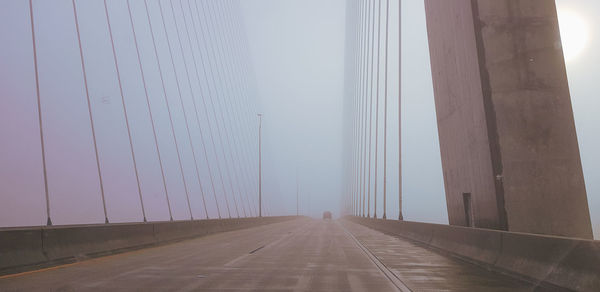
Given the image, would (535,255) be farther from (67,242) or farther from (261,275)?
(67,242)

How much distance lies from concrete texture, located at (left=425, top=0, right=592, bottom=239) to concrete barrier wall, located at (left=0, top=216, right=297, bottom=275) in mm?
8755

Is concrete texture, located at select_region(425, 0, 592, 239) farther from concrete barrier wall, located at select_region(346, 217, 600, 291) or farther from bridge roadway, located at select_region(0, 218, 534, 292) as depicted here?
bridge roadway, located at select_region(0, 218, 534, 292)

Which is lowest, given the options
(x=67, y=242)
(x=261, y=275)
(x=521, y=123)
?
(x=261, y=275)

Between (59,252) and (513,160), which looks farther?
(513,160)

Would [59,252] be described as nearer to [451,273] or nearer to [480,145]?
[451,273]

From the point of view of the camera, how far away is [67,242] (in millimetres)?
10102

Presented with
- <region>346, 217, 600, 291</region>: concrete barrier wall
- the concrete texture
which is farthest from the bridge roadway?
the concrete texture

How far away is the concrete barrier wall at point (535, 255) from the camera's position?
5.57 meters

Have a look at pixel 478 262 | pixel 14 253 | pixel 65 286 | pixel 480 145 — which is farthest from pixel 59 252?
pixel 480 145

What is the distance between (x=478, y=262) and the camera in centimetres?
948

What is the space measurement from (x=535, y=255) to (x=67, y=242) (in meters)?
8.64

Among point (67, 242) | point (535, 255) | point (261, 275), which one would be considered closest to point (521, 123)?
point (535, 255)

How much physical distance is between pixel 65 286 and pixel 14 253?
2453 millimetres

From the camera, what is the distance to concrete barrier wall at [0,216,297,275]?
829cm
